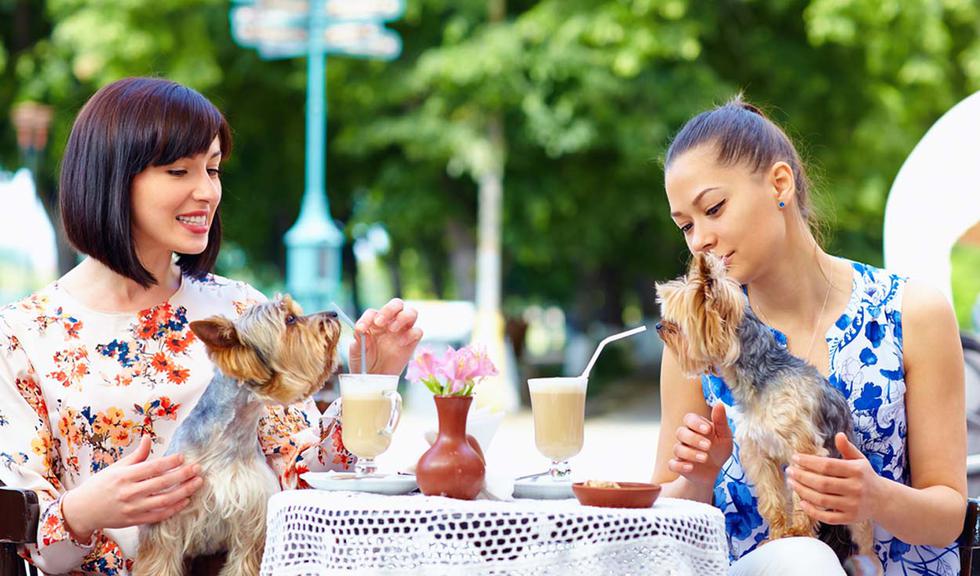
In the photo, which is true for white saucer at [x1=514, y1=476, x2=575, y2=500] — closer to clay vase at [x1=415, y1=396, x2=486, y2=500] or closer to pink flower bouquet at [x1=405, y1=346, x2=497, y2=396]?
clay vase at [x1=415, y1=396, x2=486, y2=500]

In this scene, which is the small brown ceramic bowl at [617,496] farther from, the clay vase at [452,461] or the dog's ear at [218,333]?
the dog's ear at [218,333]

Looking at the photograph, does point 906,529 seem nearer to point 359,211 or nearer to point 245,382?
point 245,382

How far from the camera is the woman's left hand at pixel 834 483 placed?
2717 millimetres

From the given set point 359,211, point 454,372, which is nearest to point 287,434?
point 454,372

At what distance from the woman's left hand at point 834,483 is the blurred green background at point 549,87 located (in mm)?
14312

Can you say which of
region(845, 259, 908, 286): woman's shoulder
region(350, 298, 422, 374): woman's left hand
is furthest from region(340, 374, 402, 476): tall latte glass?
region(845, 259, 908, 286): woman's shoulder

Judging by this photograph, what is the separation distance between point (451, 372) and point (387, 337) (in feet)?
1.94

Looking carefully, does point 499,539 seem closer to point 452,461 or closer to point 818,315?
point 452,461

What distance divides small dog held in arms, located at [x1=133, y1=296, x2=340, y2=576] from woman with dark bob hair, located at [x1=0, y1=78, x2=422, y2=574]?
37cm

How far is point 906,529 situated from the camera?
9.77 feet

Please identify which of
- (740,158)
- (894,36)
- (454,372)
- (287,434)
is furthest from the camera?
(894,36)

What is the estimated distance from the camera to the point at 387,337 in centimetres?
334

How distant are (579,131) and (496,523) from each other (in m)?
→ 15.4

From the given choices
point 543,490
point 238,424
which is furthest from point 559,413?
point 238,424
